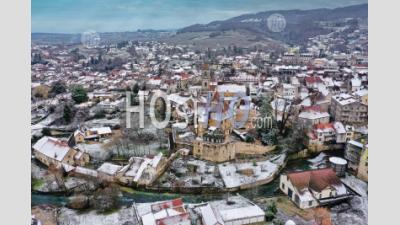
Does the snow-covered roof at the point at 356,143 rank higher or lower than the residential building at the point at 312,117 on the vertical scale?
lower

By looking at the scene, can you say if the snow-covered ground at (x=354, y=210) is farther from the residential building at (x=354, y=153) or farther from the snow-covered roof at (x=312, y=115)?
the snow-covered roof at (x=312, y=115)

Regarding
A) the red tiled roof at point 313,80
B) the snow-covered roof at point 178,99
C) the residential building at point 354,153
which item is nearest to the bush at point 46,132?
the snow-covered roof at point 178,99

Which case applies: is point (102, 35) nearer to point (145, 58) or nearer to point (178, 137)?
point (145, 58)

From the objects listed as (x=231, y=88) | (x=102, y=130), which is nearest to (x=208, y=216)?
(x=102, y=130)

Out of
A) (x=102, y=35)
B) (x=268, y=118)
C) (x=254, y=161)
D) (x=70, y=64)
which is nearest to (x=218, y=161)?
(x=254, y=161)

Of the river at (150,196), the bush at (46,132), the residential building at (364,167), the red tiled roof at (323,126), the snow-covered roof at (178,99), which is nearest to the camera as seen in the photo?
the river at (150,196)

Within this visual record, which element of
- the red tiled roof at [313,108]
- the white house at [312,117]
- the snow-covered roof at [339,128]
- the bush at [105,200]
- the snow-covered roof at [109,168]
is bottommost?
the bush at [105,200]

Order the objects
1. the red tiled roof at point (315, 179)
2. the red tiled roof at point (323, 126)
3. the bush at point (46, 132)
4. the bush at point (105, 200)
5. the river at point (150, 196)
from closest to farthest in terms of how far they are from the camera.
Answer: the bush at point (105, 200)
the red tiled roof at point (315, 179)
the river at point (150, 196)
the red tiled roof at point (323, 126)
the bush at point (46, 132)
